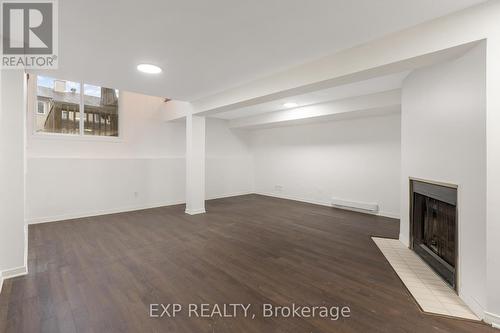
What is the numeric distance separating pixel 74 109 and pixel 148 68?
10.2 ft

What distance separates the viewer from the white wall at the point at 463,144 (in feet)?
5.95

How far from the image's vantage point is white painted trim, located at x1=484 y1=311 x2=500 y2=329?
171 centimetres

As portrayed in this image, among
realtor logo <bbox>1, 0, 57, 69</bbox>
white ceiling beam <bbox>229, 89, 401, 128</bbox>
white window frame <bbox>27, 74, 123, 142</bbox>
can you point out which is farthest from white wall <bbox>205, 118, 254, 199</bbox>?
realtor logo <bbox>1, 0, 57, 69</bbox>

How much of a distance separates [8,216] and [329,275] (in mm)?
3577

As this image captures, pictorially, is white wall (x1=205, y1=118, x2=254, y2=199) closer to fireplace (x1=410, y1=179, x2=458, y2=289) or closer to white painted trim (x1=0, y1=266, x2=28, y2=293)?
white painted trim (x1=0, y1=266, x2=28, y2=293)

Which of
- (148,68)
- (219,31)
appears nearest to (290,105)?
(148,68)

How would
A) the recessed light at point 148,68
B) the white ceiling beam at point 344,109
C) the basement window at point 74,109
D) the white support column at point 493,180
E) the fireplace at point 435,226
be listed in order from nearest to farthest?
1. the white support column at point 493,180
2. the fireplace at point 435,226
3. the recessed light at point 148,68
4. the white ceiling beam at point 344,109
5. the basement window at point 74,109

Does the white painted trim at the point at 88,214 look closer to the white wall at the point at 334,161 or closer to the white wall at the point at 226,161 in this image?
the white wall at the point at 226,161

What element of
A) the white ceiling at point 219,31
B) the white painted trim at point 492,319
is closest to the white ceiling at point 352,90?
the white ceiling at point 219,31

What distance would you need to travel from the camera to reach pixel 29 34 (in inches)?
84.4

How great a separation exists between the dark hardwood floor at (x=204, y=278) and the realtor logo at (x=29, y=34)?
2.40 meters

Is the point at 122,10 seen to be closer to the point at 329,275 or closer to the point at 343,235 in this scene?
the point at 329,275

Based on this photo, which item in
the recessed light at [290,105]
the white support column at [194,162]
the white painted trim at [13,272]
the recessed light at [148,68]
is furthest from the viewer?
the white support column at [194,162]

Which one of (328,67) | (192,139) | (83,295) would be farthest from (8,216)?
(328,67)
